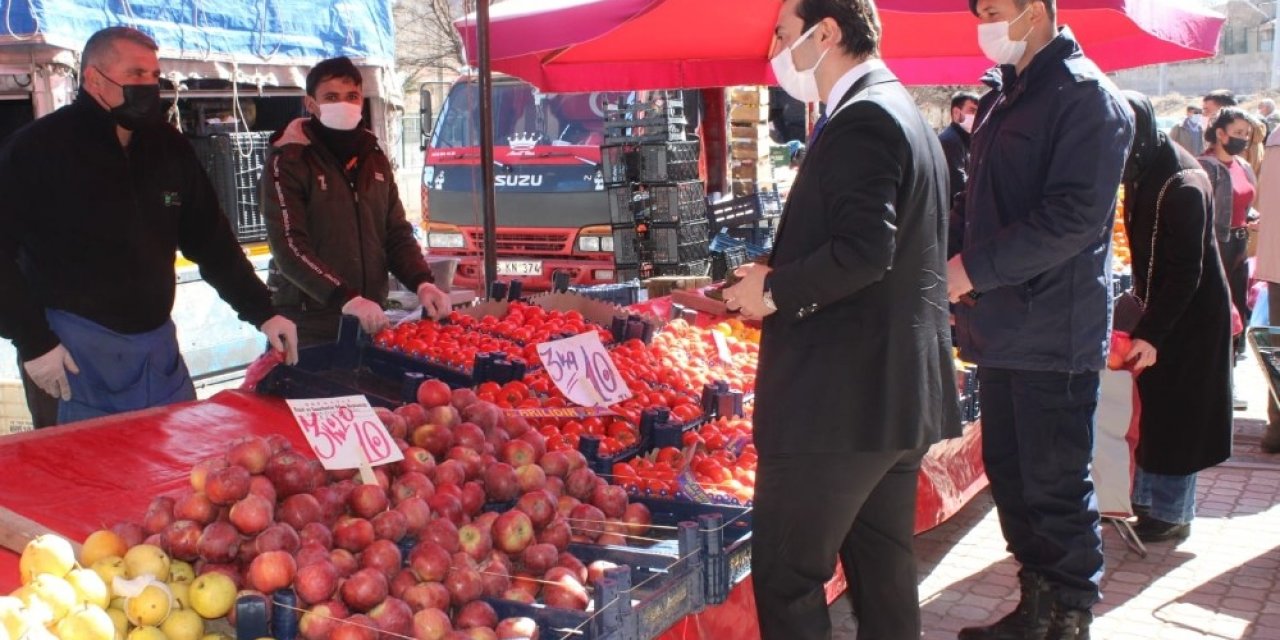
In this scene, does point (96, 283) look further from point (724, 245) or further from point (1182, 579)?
point (724, 245)

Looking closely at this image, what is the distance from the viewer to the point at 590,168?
10250 millimetres

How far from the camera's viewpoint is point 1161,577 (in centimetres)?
469

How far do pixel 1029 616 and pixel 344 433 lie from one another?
235 cm

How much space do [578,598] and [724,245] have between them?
8.62 m

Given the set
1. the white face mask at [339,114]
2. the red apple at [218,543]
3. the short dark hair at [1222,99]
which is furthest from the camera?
the short dark hair at [1222,99]

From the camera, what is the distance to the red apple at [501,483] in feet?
9.09

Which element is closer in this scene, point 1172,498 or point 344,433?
point 344,433

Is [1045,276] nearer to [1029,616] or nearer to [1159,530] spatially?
[1029,616]

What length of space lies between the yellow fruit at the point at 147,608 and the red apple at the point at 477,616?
0.54 metres

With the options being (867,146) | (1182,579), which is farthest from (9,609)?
(1182,579)

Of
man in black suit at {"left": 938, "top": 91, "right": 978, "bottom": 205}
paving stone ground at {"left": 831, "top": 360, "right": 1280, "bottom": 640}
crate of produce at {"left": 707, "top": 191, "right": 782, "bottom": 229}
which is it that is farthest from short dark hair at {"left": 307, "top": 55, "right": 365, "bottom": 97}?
crate of produce at {"left": 707, "top": 191, "right": 782, "bottom": 229}

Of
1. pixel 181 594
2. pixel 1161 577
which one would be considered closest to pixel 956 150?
pixel 1161 577

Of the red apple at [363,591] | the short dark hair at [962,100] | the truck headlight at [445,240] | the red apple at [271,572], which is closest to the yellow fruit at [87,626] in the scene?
the red apple at [271,572]

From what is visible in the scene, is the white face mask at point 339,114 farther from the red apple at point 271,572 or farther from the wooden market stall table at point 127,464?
the red apple at point 271,572
